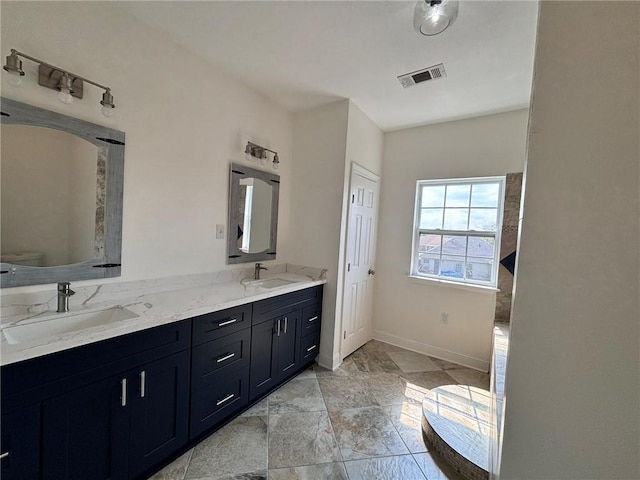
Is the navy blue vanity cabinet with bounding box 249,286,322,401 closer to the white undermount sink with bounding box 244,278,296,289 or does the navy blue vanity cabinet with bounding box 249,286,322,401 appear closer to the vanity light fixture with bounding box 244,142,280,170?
the white undermount sink with bounding box 244,278,296,289

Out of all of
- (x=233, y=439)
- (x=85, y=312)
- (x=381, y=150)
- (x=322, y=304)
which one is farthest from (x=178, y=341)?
(x=381, y=150)

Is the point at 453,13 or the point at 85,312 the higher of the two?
the point at 453,13

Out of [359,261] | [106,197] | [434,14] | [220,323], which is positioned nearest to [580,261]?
[434,14]

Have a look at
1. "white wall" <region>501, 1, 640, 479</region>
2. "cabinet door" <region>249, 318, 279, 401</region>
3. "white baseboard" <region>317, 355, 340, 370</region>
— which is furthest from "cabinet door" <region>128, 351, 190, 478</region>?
"white wall" <region>501, 1, 640, 479</region>

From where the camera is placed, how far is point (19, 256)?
51.0 inches

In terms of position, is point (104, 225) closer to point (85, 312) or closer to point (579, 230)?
point (85, 312)

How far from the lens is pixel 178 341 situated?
1.45m

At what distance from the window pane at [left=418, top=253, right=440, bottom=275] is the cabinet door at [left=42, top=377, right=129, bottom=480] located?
2.90 m

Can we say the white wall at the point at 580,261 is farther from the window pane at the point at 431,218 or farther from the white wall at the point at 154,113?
the window pane at the point at 431,218

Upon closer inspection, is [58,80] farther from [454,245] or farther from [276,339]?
[454,245]

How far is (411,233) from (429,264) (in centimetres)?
42

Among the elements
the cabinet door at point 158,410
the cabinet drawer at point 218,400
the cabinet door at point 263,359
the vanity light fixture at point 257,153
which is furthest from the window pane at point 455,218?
the cabinet door at point 158,410

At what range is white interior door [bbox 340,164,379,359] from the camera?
2.71 meters

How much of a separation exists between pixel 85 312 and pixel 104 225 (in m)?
0.51
